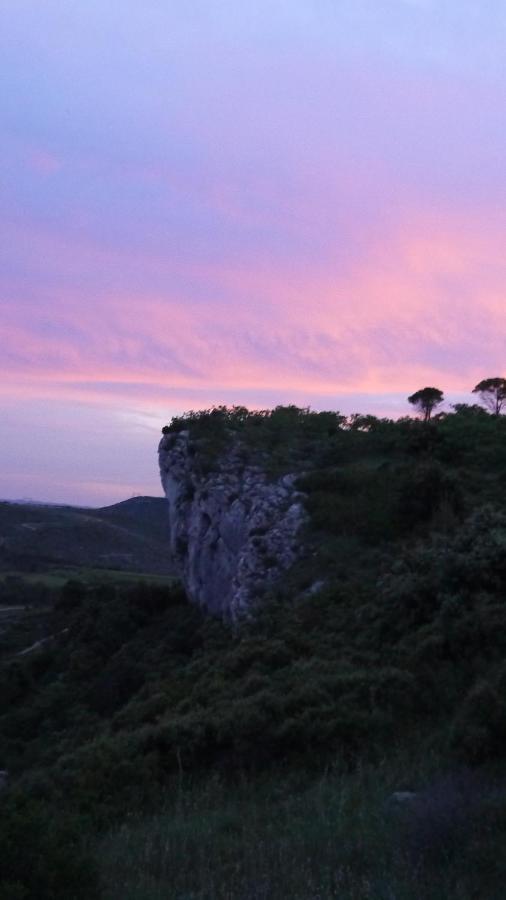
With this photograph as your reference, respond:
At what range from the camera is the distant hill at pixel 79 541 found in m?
66.5

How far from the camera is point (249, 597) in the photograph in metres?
15.9

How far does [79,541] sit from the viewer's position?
76.2 m

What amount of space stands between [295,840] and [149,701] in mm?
6154

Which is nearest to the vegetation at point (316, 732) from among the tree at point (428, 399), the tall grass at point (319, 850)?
the tall grass at point (319, 850)

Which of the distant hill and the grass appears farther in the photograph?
the distant hill

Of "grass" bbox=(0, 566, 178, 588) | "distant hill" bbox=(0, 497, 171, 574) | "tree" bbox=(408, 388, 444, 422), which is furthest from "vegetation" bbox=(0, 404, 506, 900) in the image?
"distant hill" bbox=(0, 497, 171, 574)

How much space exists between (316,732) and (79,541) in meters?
69.8

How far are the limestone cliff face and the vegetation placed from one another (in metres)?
0.50

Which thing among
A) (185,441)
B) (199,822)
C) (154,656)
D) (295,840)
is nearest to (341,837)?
(295,840)

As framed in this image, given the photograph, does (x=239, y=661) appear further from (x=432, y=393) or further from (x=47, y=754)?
(x=432, y=393)

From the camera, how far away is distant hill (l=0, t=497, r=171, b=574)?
66.5 m

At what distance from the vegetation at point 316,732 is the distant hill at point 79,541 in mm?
45099

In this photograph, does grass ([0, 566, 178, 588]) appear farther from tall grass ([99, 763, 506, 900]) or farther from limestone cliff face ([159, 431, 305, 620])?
tall grass ([99, 763, 506, 900])

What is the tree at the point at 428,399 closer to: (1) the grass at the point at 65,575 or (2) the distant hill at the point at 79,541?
(1) the grass at the point at 65,575
